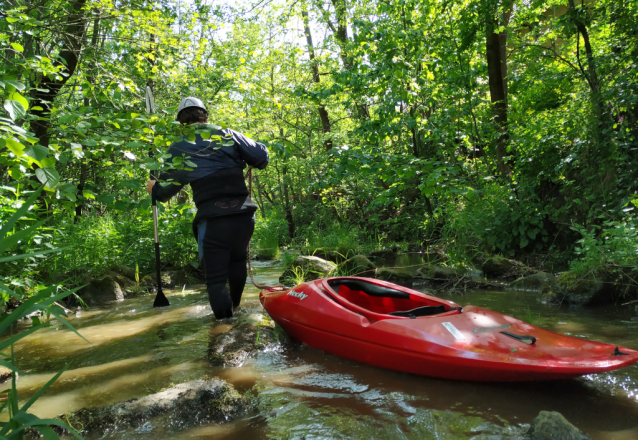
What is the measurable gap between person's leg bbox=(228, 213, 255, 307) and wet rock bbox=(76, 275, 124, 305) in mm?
2333

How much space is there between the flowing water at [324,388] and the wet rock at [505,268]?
169 centimetres

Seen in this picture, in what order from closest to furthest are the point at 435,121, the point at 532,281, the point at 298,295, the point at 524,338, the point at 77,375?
the point at 524,338
the point at 77,375
the point at 298,295
the point at 532,281
the point at 435,121

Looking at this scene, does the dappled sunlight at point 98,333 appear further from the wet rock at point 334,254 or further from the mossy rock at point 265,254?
the mossy rock at point 265,254

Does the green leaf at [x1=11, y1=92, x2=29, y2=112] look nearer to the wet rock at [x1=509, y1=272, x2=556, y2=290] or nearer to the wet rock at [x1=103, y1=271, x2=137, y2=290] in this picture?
the wet rock at [x1=103, y1=271, x2=137, y2=290]

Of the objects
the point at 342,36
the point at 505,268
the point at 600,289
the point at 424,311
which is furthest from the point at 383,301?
the point at 342,36

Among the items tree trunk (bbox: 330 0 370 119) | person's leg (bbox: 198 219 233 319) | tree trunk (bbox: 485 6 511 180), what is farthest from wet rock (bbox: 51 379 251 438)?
tree trunk (bbox: 330 0 370 119)

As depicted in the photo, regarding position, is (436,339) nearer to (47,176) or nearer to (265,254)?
(47,176)

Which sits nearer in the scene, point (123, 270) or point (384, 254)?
point (123, 270)

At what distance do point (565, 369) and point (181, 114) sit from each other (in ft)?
11.3

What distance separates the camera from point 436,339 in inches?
99.3

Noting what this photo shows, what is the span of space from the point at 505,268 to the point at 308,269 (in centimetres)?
287

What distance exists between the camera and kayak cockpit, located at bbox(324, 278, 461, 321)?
3.01 metres

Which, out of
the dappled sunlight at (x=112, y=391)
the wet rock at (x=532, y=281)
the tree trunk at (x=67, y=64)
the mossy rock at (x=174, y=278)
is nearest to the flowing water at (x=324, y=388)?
the dappled sunlight at (x=112, y=391)

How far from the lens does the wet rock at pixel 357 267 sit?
6.05 m
